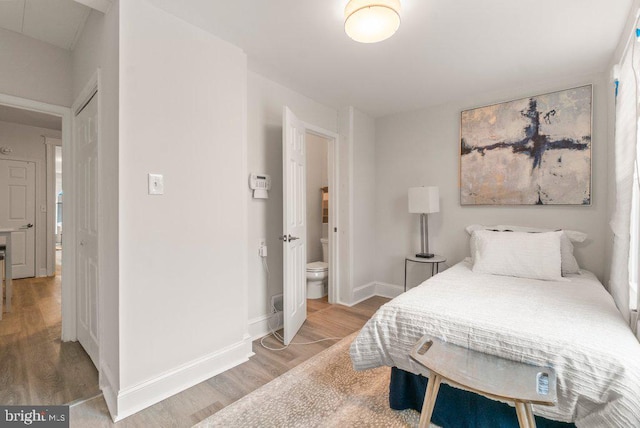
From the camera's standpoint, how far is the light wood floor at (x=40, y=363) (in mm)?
1786

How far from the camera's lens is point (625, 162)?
1.74m

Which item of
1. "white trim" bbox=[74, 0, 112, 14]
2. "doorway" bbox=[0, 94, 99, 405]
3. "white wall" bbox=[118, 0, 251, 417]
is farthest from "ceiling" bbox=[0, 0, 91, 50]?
"white wall" bbox=[118, 0, 251, 417]

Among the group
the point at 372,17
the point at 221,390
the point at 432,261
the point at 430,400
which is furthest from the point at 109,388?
the point at 432,261

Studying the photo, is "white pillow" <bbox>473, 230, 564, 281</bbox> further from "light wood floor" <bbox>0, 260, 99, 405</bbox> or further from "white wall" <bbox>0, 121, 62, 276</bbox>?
"white wall" <bbox>0, 121, 62, 276</bbox>

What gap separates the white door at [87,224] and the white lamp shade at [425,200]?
113 inches

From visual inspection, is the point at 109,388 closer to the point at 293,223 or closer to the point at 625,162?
the point at 293,223

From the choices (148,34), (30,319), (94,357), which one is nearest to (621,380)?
(148,34)

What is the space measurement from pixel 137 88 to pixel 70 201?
139 centimetres

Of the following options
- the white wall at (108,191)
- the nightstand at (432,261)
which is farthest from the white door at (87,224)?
the nightstand at (432,261)

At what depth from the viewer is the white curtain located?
1562mm

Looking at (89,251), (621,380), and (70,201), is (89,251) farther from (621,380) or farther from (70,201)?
(621,380)

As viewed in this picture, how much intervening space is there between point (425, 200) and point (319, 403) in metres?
2.24

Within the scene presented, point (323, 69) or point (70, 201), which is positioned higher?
point (323, 69)

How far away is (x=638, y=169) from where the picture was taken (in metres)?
1.43
